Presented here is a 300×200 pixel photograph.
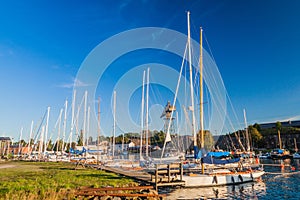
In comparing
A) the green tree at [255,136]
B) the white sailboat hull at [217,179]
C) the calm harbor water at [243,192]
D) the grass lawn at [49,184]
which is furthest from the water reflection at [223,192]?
the green tree at [255,136]

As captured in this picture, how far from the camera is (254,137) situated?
416 feet

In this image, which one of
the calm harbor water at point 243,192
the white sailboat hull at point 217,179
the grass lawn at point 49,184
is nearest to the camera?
the grass lawn at point 49,184

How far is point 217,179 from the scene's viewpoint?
1158 inches

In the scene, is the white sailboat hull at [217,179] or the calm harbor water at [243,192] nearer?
the calm harbor water at [243,192]

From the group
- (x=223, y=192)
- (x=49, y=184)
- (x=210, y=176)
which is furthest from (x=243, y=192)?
(x=49, y=184)

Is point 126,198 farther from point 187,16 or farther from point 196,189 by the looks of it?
point 187,16

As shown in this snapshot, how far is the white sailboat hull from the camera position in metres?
→ 27.8

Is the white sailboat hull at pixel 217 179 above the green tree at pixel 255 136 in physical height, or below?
below

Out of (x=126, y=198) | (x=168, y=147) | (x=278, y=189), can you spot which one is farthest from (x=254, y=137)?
(x=126, y=198)

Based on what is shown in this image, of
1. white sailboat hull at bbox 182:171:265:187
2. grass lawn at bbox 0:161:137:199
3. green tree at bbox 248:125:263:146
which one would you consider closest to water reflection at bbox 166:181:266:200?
white sailboat hull at bbox 182:171:265:187

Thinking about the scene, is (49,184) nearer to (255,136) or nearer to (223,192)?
(223,192)

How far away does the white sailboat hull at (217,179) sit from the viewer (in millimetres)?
27750

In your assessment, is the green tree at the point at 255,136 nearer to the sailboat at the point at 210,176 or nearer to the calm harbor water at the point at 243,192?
the sailboat at the point at 210,176

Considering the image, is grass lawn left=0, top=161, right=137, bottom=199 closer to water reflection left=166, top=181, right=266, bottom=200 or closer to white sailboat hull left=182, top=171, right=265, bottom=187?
water reflection left=166, top=181, right=266, bottom=200
